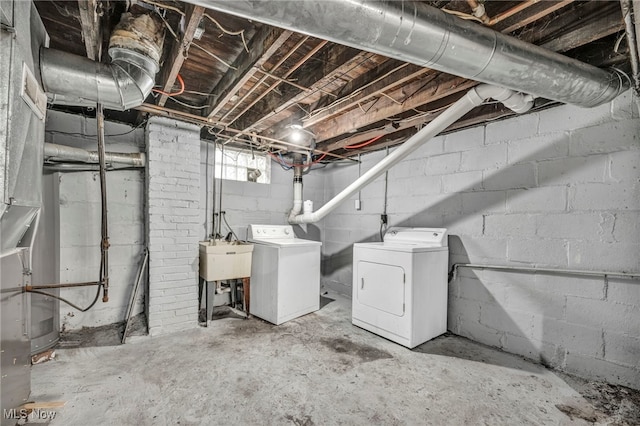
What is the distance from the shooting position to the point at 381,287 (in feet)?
8.86

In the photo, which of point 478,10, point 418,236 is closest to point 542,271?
point 418,236

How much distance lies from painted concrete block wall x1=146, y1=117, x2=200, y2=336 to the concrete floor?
0.93ft

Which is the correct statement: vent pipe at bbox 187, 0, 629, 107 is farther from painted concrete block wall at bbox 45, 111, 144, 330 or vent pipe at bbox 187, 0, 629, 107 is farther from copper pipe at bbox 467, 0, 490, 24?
painted concrete block wall at bbox 45, 111, 144, 330

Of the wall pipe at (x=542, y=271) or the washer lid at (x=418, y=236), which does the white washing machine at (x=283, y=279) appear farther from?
the wall pipe at (x=542, y=271)

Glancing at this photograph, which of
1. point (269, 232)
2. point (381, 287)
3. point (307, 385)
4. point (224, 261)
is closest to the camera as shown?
point (307, 385)

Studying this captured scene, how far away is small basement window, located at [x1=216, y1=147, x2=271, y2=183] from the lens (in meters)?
3.64

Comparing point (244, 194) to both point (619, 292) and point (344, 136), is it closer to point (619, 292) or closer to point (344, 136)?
point (344, 136)

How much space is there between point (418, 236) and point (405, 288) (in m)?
0.74

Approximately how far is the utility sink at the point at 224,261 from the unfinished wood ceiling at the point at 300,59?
4.23ft

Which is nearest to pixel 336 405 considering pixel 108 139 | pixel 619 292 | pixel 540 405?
pixel 540 405

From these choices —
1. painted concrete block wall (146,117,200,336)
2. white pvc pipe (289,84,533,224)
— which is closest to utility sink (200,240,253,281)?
painted concrete block wall (146,117,200,336)

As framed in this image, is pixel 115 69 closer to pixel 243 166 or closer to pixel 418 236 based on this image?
pixel 243 166

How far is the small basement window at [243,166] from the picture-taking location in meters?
3.64

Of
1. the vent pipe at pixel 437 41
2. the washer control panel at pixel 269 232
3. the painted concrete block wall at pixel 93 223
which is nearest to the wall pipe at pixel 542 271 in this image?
the vent pipe at pixel 437 41
